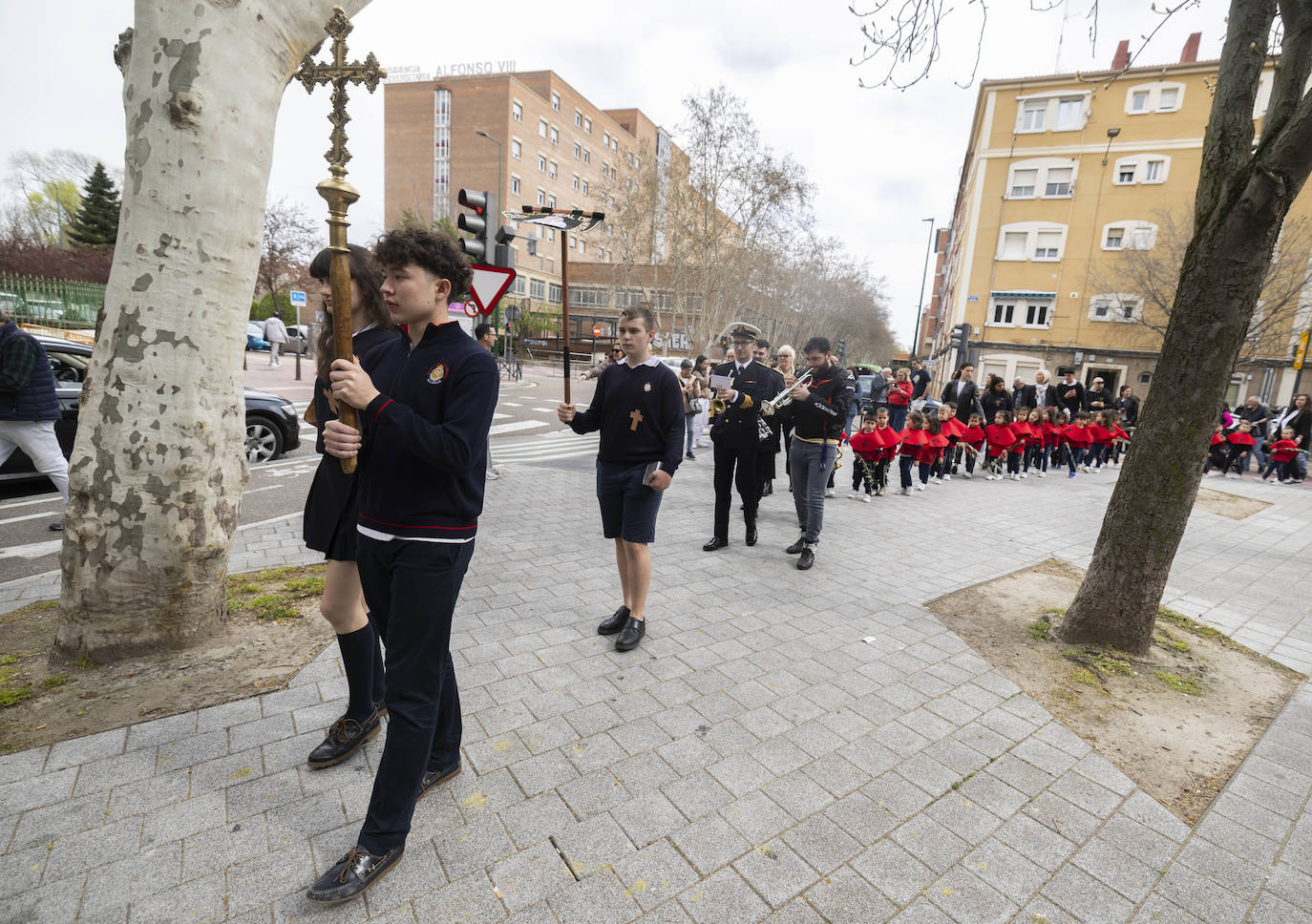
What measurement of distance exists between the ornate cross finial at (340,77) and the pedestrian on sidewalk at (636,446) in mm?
2014

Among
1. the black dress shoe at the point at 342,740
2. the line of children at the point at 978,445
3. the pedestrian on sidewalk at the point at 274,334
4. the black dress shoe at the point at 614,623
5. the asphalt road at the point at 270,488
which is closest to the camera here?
the black dress shoe at the point at 342,740

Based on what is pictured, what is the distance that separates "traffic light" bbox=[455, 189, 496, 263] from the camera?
271 inches

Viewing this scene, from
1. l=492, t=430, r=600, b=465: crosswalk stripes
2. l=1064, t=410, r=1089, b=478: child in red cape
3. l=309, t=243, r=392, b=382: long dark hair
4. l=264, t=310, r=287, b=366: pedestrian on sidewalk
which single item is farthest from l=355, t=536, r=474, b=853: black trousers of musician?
l=264, t=310, r=287, b=366: pedestrian on sidewalk

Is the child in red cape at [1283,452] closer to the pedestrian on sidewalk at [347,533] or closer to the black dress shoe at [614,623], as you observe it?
the black dress shoe at [614,623]

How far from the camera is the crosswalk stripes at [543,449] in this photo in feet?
38.0

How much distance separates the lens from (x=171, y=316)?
314 centimetres

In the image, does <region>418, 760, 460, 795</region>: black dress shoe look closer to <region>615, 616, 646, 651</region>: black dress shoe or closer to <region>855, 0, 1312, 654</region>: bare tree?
<region>615, 616, 646, 651</region>: black dress shoe

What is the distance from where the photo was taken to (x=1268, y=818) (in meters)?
2.71

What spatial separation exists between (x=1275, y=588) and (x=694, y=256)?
112 ft

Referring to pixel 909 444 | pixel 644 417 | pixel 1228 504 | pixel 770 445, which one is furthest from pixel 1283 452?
pixel 644 417

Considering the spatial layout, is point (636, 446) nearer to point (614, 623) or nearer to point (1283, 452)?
point (614, 623)

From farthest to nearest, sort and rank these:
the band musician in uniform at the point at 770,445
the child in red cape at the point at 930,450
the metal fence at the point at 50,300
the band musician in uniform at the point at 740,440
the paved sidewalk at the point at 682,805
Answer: the metal fence at the point at 50,300 < the child in red cape at the point at 930,450 < the band musician in uniform at the point at 770,445 < the band musician in uniform at the point at 740,440 < the paved sidewalk at the point at 682,805

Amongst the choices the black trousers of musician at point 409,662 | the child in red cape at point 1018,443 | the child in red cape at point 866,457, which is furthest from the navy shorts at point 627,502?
the child in red cape at point 1018,443

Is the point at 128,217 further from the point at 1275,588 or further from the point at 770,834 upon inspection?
the point at 1275,588
